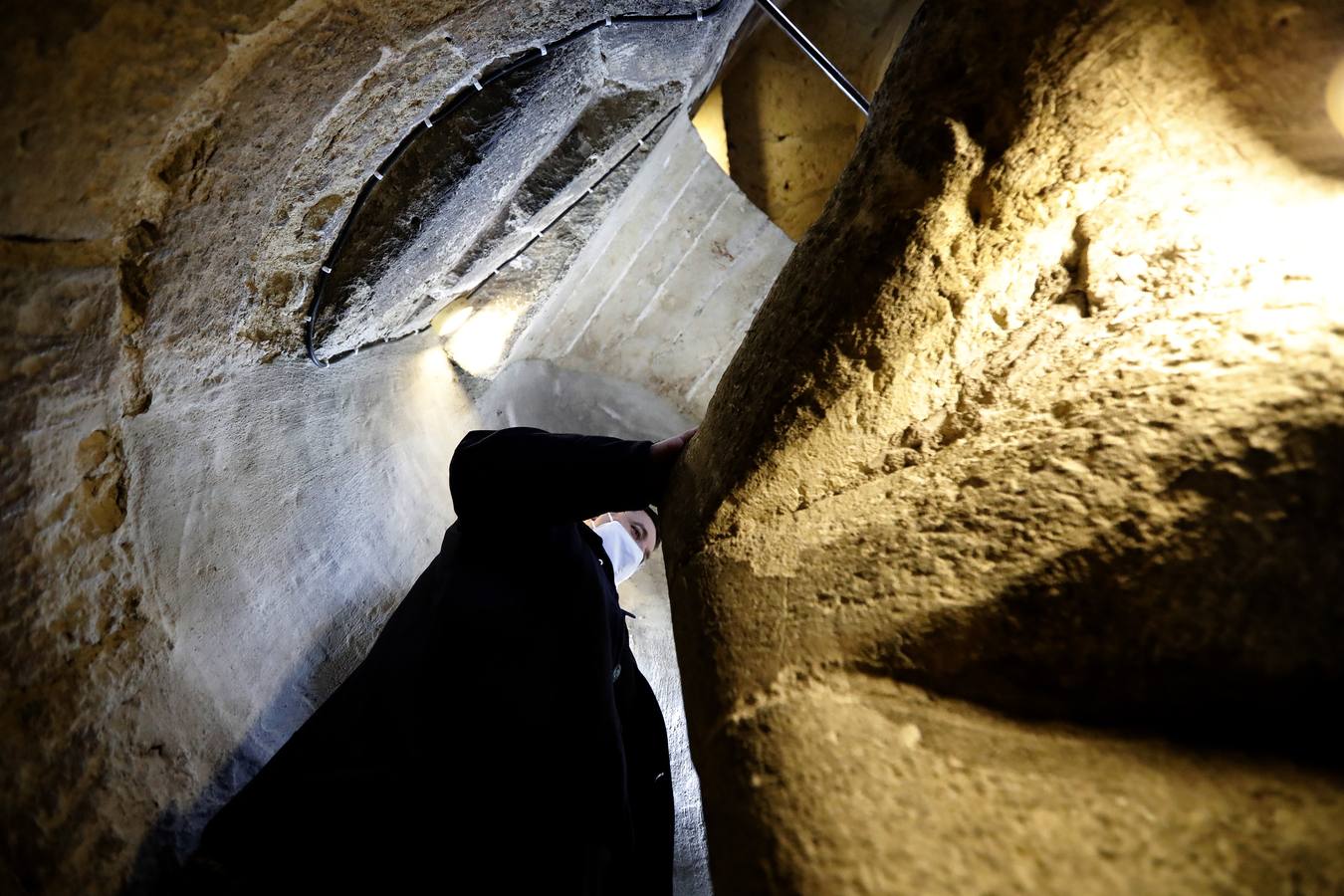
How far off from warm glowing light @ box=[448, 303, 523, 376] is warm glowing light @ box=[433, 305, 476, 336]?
2 cm

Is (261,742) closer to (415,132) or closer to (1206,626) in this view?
(415,132)

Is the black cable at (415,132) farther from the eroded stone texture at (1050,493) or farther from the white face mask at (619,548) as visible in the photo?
the white face mask at (619,548)

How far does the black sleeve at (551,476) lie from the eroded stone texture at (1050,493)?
1.15ft

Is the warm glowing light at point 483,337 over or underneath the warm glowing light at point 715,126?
underneath

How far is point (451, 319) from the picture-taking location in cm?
265

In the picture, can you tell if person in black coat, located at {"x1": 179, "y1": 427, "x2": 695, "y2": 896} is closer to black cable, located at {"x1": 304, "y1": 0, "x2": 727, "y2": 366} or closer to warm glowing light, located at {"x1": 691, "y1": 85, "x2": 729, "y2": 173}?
black cable, located at {"x1": 304, "y1": 0, "x2": 727, "y2": 366}

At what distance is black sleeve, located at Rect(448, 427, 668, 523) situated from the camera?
59.8 inches

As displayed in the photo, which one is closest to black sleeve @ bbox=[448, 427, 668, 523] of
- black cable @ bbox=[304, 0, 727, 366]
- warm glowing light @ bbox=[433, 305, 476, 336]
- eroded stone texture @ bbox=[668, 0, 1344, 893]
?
eroded stone texture @ bbox=[668, 0, 1344, 893]

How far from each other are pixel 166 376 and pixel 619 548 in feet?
5.36

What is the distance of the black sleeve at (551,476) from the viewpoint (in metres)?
1.52

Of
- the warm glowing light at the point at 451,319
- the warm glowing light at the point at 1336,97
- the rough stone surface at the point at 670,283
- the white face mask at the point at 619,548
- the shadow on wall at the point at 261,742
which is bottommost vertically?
the shadow on wall at the point at 261,742

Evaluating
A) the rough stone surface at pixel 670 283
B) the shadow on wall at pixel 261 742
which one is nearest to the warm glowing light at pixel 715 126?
the rough stone surface at pixel 670 283

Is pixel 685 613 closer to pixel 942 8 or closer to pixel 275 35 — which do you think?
pixel 942 8

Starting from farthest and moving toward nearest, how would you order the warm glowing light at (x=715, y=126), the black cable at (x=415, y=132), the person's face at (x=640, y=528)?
the warm glowing light at (x=715, y=126), the person's face at (x=640, y=528), the black cable at (x=415, y=132)
